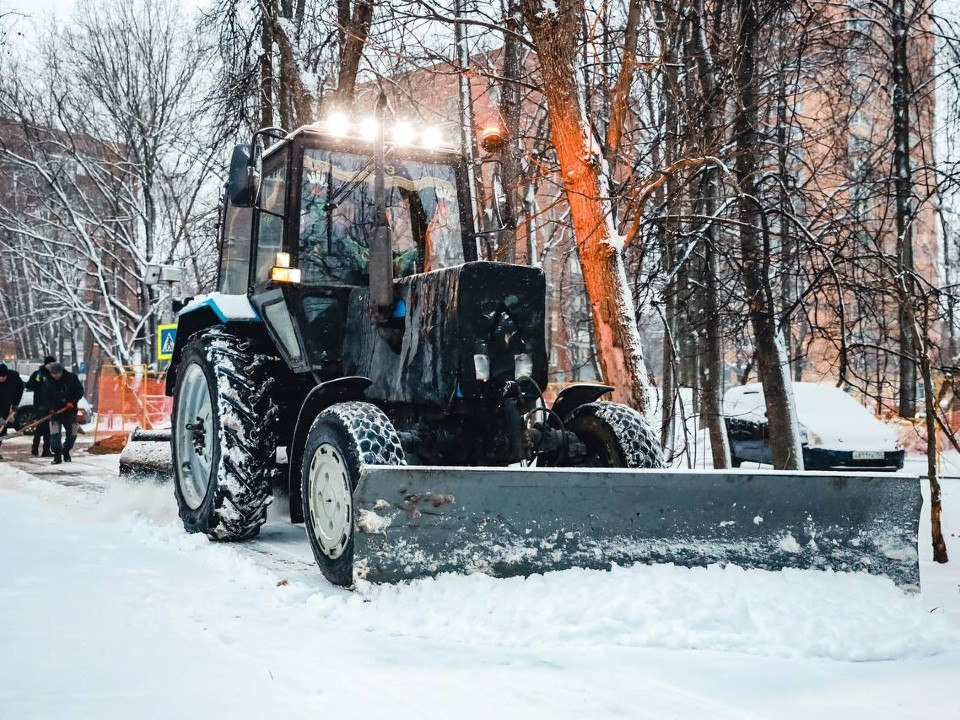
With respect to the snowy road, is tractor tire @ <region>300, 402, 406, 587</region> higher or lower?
higher

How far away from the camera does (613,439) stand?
4.99m

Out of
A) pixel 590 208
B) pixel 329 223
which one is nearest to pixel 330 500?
pixel 329 223

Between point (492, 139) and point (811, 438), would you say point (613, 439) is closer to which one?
point (492, 139)

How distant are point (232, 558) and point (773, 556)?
9.46 ft

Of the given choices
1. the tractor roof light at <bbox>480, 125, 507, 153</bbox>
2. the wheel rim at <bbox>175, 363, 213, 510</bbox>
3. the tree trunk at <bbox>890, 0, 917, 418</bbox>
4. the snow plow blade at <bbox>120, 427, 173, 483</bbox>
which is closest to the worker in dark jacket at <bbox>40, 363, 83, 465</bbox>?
the snow plow blade at <bbox>120, 427, 173, 483</bbox>

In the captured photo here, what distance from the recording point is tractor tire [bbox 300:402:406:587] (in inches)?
167

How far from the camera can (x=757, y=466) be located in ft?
47.2

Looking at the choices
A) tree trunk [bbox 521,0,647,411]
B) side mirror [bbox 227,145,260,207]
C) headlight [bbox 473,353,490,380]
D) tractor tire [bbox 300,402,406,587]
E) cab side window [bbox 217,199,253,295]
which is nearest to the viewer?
tractor tire [bbox 300,402,406,587]

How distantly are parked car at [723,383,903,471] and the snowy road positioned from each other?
7.85m

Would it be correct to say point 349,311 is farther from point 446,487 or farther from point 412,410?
point 446,487

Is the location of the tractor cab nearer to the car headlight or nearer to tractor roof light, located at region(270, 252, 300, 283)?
tractor roof light, located at region(270, 252, 300, 283)

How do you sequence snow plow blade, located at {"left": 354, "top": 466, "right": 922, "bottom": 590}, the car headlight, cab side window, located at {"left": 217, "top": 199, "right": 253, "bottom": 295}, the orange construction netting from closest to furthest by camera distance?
snow plow blade, located at {"left": 354, "top": 466, "right": 922, "bottom": 590} → cab side window, located at {"left": 217, "top": 199, "right": 253, "bottom": 295} → the car headlight → the orange construction netting

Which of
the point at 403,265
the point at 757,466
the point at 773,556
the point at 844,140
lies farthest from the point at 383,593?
the point at 757,466

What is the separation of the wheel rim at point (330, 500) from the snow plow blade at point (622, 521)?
427mm
